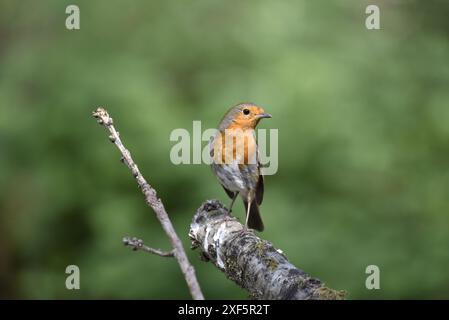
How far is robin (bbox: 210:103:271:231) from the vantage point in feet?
13.3

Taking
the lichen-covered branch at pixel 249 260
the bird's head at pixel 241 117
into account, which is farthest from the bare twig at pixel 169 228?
the bird's head at pixel 241 117

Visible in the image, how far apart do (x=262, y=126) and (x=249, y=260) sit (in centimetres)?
266

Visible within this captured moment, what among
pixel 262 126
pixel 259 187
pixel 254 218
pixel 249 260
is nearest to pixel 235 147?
pixel 259 187

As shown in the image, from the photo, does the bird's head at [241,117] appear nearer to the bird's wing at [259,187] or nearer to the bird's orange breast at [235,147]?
the bird's orange breast at [235,147]

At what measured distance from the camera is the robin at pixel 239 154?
4.07m

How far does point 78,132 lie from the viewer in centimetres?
543

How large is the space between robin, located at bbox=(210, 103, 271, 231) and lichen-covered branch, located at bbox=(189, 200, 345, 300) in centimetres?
54

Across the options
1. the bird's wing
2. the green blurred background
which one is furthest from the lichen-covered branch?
the green blurred background

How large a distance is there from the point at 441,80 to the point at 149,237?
2.76 metres

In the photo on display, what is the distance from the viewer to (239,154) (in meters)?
4.07

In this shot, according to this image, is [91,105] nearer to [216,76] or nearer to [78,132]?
[78,132]

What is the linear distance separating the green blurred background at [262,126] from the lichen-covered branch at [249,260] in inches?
50.4

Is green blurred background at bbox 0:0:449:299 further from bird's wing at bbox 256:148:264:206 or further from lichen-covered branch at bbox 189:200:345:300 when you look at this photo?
lichen-covered branch at bbox 189:200:345:300
